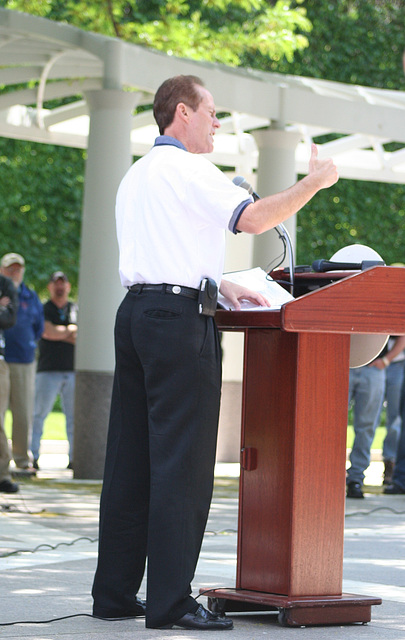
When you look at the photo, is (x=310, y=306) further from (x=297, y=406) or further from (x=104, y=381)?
(x=104, y=381)

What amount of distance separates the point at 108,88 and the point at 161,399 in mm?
7195

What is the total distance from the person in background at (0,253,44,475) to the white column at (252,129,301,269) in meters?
2.53

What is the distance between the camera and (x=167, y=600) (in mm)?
4641

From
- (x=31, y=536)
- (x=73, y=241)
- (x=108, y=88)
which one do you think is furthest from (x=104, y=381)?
(x=73, y=241)

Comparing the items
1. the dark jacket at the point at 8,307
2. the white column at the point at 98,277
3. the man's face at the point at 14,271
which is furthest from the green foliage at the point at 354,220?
the dark jacket at the point at 8,307

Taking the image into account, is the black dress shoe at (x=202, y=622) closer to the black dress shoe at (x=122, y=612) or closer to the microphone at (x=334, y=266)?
the black dress shoe at (x=122, y=612)

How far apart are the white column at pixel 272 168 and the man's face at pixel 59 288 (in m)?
2.06

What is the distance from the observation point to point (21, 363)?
12000 millimetres

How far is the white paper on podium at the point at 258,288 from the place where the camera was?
501 centimetres

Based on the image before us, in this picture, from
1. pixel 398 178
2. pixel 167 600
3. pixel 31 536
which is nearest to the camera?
pixel 167 600

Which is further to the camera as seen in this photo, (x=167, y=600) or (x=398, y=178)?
(x=398, y=178)

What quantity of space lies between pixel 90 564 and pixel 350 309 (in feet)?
8.08

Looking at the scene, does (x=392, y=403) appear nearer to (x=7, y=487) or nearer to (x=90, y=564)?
(x=7, y=487)

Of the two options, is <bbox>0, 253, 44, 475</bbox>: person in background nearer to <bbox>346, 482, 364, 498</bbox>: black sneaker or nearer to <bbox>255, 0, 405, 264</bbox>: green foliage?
<bbox>346, 482, 364, 498</bbox>: black sneaker
